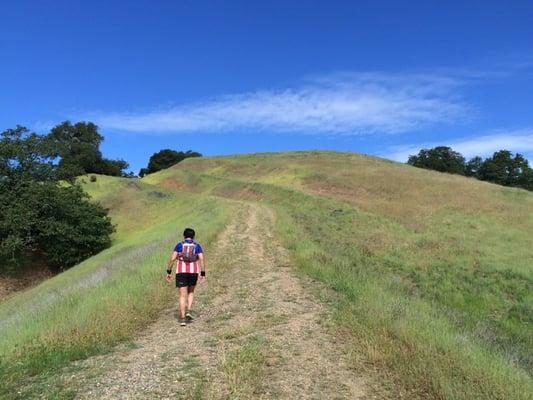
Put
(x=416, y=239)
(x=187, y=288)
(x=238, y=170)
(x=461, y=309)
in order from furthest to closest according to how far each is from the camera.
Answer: (x=238, y=170) → (x=416, y=239) → (x=461, y=309) → (x=187, y=288)

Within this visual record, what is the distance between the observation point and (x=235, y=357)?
805 centimetres

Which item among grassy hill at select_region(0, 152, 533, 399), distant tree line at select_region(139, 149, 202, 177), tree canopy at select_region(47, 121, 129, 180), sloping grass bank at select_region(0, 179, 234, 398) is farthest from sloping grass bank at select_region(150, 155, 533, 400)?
distant tree line at select_region(139, 149, 202, 177)

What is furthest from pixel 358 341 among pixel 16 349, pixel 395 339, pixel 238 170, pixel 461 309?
pixel 238 170

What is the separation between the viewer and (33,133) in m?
41.6

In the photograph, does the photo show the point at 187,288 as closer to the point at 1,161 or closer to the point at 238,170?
the point at 1,161

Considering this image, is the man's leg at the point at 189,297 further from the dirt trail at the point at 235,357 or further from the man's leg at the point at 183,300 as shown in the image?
the dirt trail at the point at 235,357

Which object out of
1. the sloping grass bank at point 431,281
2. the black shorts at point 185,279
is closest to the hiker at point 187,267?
the black shorts at point 185,279

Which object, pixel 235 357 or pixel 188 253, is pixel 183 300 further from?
pixel 235 357

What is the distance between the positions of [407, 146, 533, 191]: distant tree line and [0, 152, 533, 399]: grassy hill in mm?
53944

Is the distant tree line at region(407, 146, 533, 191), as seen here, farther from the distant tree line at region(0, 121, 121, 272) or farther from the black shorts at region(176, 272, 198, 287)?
the black shorts at region(176, 272, 198, 287)

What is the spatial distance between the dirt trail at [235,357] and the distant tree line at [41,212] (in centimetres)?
2825

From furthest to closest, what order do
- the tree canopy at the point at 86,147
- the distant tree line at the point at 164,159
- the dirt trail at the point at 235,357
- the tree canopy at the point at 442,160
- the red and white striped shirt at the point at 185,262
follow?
the distant tree line at the point at 164,159 → the tree canopy at the point at 442,160 → the tree canopy at the point at 86,147 → the red and white striped shirt at the point at 185,262 → the dirt trail at the point at 235,357

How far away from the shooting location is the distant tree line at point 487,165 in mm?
102562

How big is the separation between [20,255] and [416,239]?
29.4 m
